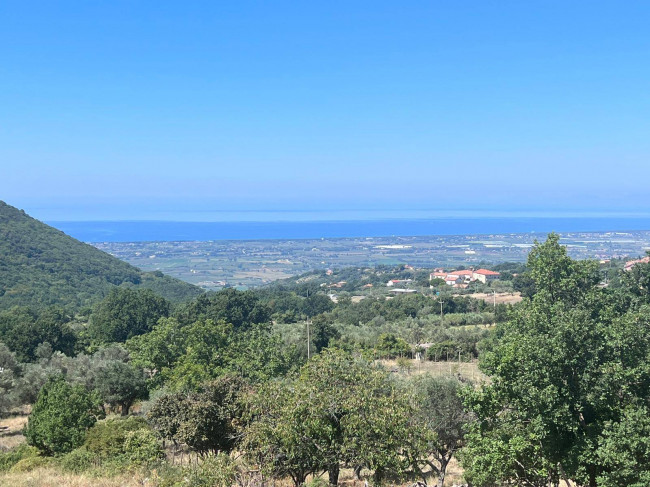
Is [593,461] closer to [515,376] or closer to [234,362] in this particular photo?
[515,376]

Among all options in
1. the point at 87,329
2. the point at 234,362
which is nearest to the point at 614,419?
the point at 234,362

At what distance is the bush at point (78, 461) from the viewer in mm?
15109

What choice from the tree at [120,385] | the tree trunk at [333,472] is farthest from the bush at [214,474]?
the tree at [120,385]

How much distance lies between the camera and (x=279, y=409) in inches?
502

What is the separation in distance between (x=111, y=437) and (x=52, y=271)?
6957 centimetres

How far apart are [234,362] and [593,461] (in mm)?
18504

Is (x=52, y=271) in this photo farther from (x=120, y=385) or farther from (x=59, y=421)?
(x=59, y=421)

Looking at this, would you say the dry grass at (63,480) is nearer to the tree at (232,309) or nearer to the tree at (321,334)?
the tree at (321,334)

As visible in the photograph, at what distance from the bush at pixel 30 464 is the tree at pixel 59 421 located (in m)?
1.13

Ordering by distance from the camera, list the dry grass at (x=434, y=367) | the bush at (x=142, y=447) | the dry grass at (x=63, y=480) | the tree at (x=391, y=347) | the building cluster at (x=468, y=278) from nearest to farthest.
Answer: the dry grass at (x=63, y=480) → the bush at (x=142, y=447) → the dry grass at (x=434, y=367) → the tree at (x=391, y=347) → the building cluster at (x=468, y=278)

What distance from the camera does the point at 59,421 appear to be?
17.9 metres

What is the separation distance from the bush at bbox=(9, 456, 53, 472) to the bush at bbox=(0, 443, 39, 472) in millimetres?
330

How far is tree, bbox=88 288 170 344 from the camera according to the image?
158 feet

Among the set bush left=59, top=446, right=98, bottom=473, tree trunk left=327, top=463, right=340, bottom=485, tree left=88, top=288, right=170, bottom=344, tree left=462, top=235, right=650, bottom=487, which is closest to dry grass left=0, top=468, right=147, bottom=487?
bush left=59, top=446, right=98, bottom=473
